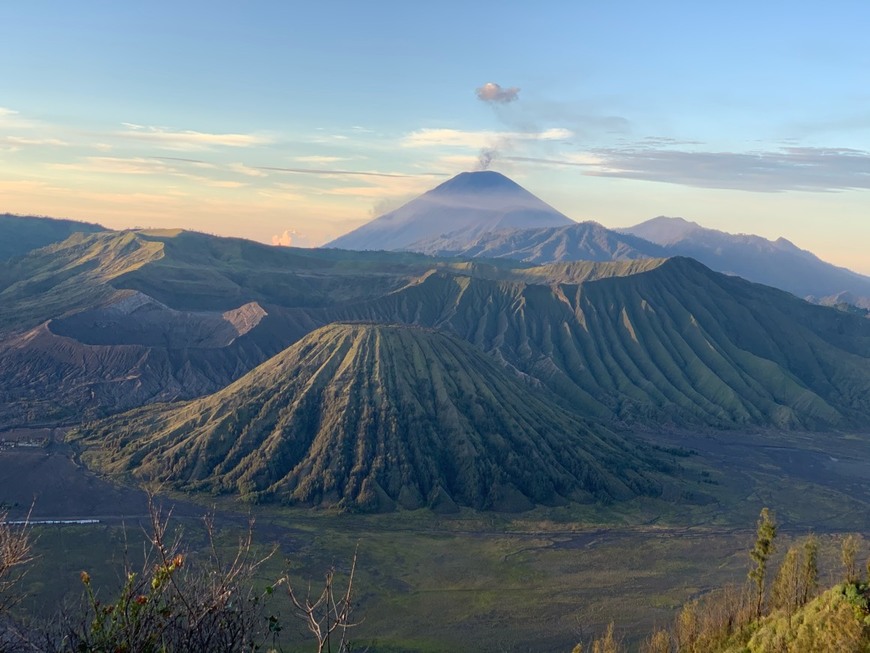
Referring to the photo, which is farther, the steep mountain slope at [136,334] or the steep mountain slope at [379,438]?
the steep mountain slope at [136,334]

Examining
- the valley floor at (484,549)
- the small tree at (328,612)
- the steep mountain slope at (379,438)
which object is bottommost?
the valley floor at (484,549)

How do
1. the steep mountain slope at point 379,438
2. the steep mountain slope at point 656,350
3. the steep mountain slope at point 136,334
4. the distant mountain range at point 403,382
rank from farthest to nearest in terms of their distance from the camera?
the steep mountain slope at point 656,350
the steep mountain slope at point 136,334
the distant mountain range at point 403,382
the steep mountain slope at point 379,438

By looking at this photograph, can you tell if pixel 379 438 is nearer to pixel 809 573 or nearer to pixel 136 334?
pixel 809 573

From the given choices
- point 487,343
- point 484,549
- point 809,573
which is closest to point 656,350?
point 487,343

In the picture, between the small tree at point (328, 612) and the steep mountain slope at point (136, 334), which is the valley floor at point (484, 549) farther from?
the steep mountain slope at point (136, 334)

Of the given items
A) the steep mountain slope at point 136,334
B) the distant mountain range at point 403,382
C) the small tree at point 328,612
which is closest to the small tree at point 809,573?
the small tree at point 328,612

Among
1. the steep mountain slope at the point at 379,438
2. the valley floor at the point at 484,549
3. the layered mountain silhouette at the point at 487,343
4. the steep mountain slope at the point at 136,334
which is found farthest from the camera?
the layered mountain silhouette at the point at 487,343
